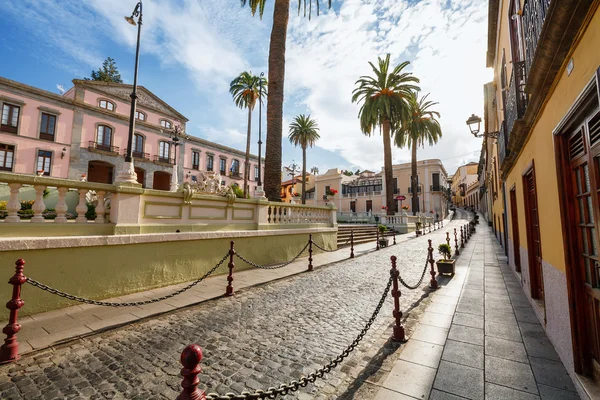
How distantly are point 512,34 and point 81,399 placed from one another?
10.9m

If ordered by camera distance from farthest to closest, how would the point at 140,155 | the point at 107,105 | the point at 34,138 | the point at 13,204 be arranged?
the point at 140,155, the point at 107,105, the point at 34,138, the point at 13,204

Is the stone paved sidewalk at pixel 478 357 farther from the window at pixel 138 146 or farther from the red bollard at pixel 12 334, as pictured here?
the window at pixel 138 146

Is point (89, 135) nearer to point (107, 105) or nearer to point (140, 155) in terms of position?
point (107, 105)

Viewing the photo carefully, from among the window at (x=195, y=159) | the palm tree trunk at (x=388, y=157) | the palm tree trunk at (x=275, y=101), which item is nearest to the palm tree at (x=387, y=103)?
the palm tree trunk at (x=388, y=157)

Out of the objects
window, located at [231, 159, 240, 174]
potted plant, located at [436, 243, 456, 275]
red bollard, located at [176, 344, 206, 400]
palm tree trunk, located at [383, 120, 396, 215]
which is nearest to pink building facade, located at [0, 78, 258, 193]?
window, located at [231, 159, 240, 174]

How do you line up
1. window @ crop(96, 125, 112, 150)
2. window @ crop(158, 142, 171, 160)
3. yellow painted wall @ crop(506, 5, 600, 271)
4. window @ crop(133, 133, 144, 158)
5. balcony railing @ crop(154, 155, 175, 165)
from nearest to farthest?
yellow painted wall @ crop(506, 5, 600, 271)
window @ crop(96, 125, 112, 150)
window @ crop(133, 133, 144, 158)
balcony railing @ crop(154, 155, 175, 165)
window @ crop(158, 142, 171, 160)

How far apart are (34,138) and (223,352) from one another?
90.2 feet

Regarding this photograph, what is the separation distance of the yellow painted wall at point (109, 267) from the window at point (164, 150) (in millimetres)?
25764

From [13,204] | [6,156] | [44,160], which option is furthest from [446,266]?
[6,156]

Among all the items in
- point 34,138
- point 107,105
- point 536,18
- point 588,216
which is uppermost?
point 107,105

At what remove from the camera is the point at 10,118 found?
63.1 feet

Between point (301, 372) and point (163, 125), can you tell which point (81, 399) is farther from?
point (163, 125)

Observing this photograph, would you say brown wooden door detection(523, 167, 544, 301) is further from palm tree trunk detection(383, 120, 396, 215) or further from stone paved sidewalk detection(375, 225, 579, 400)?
palm tree trunk detection(383, 120, 396, 215)

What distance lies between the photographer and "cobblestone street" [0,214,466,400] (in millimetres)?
2803
